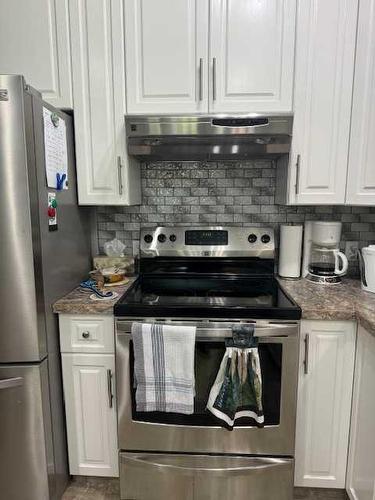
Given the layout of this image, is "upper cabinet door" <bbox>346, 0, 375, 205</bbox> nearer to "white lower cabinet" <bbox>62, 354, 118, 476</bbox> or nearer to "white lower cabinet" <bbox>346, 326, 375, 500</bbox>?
"white lower cabinet" <bbox>346, 326, 375, 500</bbox>

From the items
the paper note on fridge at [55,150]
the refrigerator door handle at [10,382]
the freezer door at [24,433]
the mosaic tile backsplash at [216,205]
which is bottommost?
the freezer door at [24,433]

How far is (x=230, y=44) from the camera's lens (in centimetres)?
149

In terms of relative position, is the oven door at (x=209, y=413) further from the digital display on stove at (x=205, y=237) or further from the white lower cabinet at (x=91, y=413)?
the digital display on stove at (x=205, y=237)

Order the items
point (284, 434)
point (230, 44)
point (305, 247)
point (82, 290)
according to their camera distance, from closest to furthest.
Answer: point (284, 434), point (230, 44), point (82, 290), point (305, 247)

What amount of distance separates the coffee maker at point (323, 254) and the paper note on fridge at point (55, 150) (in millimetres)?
1272

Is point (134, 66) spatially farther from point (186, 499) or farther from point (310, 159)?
point (186, 499)

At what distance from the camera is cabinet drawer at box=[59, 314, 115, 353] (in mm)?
1418

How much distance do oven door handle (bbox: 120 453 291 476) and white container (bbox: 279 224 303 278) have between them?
882 mm

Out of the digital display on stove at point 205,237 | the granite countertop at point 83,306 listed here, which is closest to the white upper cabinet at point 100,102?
the digital display on stove at point 205,237

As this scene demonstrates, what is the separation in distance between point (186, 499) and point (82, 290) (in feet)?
3.43

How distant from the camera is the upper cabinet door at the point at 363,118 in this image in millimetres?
1444

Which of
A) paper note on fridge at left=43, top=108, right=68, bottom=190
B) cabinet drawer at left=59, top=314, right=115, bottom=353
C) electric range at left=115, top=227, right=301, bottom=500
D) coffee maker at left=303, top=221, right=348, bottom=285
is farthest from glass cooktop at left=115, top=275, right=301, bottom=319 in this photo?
paper note on fridge at left=43, top=108, right=68, bottom=190

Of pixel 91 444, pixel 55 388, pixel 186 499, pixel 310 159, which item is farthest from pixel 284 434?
pixel 310 159

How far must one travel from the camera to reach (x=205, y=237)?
6.10ft
